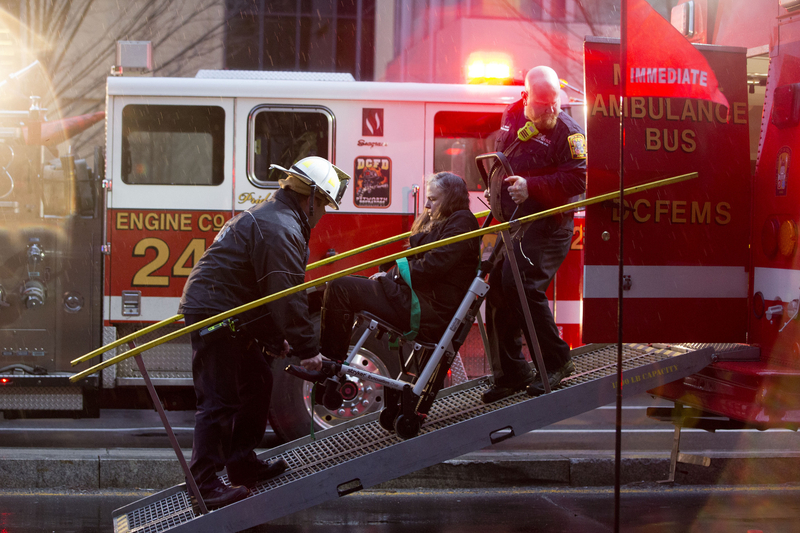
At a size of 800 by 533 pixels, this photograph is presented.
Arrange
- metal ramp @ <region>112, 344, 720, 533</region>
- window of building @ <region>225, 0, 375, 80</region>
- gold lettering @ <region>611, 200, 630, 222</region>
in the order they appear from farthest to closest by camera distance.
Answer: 1. window of building @ <region>225, 0, 375, 80</region>
2. gold lettering @ <region>611, 200, 630, 222</region>
3. metal ramp @ <region>112, 344, 720, 533</region>

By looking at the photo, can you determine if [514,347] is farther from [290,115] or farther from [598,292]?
[290,115]

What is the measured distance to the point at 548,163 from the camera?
4.25m

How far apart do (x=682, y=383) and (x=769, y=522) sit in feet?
3.42

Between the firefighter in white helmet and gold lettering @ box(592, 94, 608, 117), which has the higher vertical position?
gold lettering @ box(592, 94, 608, 117)

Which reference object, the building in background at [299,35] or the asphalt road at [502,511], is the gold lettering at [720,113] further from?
the building in background at [299,35]

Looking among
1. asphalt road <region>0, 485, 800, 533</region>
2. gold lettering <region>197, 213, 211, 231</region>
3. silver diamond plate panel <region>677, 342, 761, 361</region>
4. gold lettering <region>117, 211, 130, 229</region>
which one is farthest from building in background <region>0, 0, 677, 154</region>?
silver diamond plate panel <region>677, 342, 761, 361</region>

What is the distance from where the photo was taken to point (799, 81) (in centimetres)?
417

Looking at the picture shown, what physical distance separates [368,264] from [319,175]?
1.89ft

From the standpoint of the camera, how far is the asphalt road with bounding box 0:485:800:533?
4.62m

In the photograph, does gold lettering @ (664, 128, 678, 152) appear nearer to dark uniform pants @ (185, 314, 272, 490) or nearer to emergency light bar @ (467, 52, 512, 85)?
emergency light bar @ (467, 52, 512, 85)

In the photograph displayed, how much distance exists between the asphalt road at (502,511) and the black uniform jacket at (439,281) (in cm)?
139

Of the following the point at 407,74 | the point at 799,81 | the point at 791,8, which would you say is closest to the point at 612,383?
the point at 799,81

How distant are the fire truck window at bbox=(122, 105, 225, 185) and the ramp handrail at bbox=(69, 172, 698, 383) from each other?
93.6 inches

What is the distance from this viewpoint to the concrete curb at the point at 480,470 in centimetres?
518
